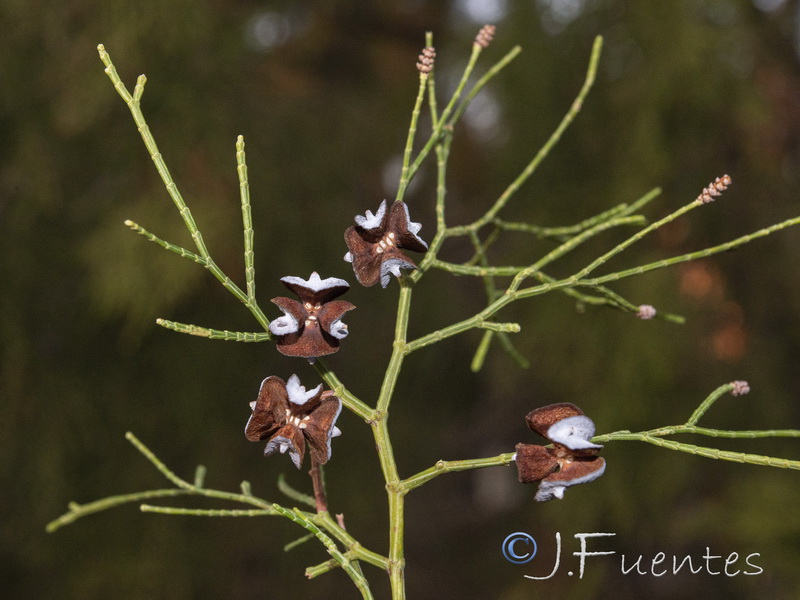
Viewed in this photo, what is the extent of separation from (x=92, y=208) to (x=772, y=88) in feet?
3.51

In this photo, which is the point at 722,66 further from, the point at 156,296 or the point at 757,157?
the point at 156,296

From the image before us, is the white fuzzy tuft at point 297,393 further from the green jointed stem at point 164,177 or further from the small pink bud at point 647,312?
the small pink bud at point 647,312

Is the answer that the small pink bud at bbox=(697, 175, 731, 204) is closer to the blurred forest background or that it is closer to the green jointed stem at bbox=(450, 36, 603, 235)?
the green jointed stem at bbox=(450, 36, 603, 235)

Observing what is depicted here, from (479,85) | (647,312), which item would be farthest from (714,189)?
(479,85)

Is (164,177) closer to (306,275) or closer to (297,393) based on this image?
(297,393)

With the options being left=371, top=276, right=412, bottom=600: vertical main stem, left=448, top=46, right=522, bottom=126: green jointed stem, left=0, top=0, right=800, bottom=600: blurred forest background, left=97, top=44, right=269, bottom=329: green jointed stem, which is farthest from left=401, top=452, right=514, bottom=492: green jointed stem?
left=0, top=0, right=800, bottom=600: blurred forest background

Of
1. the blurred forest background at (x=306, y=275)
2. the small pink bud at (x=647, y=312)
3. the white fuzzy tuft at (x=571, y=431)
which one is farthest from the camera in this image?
the blurred forest background at (x=306, y=275)

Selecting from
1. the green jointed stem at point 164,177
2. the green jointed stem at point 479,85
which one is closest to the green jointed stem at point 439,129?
the green jointed stem at point 479,85

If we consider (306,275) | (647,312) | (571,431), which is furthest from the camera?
(306,275)

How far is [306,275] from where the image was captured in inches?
43.8

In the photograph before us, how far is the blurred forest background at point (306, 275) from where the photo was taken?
1.01 meters

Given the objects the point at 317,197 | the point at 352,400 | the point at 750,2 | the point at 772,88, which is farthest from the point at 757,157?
the point at 352,400

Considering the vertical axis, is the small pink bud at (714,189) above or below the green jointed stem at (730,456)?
above

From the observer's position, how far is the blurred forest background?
1011mm
